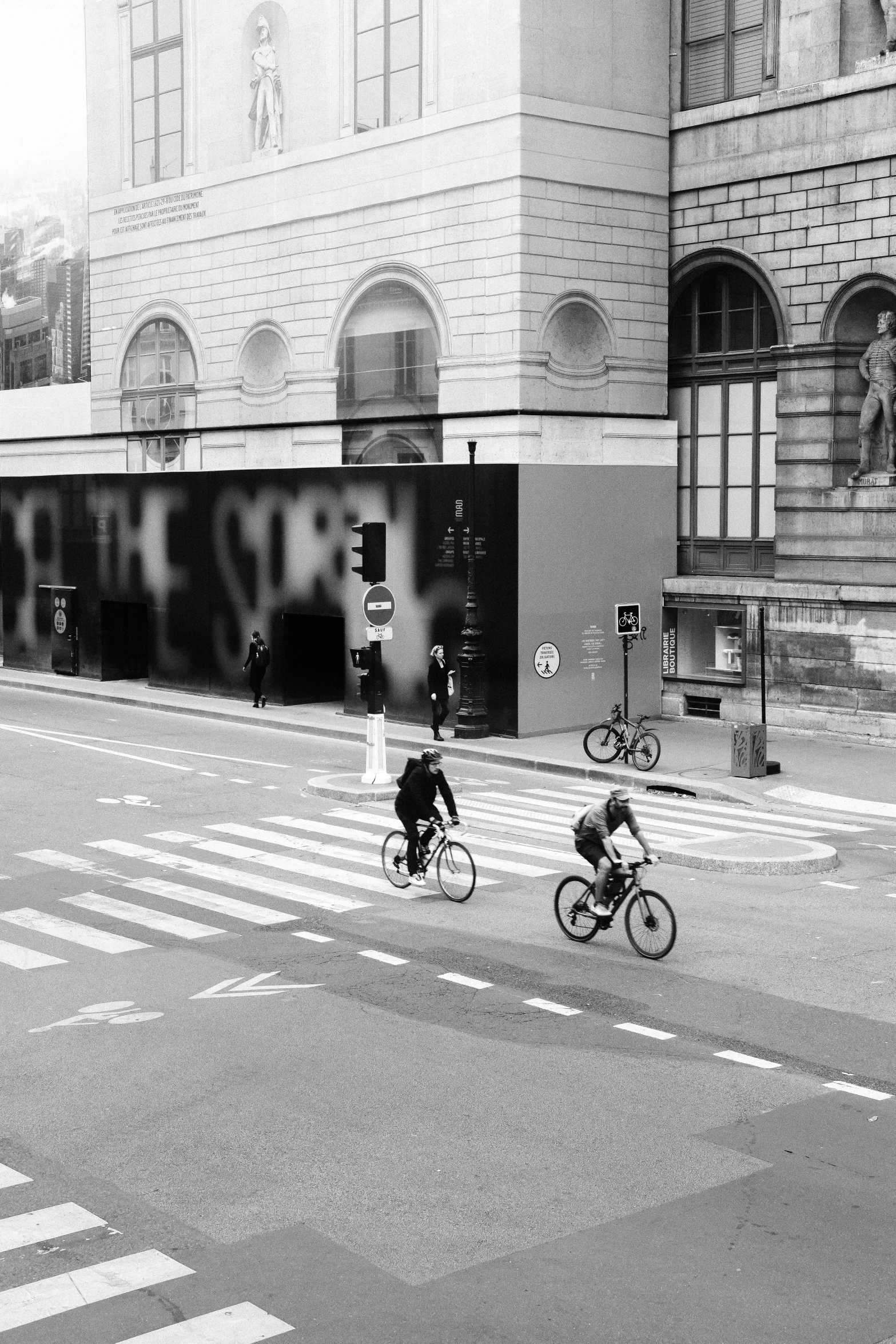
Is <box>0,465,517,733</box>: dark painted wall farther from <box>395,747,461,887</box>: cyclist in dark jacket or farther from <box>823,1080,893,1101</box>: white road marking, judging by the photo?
<box>823,1080,893,1101</box>: white road marking

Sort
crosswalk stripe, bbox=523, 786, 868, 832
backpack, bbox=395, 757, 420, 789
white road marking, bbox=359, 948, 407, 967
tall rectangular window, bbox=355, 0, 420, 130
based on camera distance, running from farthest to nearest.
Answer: tall rectangular window, bbox=355, 0, 420, 130 → crosswalk stripe, bbox=523, 786, 868, 832 → backpack, bbox=395, 757, 420, 789 → white road marking, bbox=359, 948, 407, 967

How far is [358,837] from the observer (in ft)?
73.3

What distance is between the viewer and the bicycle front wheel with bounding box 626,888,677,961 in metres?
15.9

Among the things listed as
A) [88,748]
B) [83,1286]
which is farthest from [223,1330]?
[88,748]

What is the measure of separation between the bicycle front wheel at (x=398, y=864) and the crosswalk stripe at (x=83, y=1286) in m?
9.93

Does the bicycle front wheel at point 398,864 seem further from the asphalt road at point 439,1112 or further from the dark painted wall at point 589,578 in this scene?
the dark painted wall at point 589,578

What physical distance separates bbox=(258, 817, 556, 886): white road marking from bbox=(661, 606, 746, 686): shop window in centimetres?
1187

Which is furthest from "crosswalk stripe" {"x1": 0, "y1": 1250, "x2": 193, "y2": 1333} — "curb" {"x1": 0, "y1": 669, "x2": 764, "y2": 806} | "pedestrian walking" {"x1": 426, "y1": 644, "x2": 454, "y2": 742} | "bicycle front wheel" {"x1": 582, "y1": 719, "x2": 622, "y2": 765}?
"pedestrian walking" {"x1": 426, "y1": 644, "x2": 454, "y2": 742}

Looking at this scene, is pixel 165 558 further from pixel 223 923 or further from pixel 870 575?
pixel 223 923

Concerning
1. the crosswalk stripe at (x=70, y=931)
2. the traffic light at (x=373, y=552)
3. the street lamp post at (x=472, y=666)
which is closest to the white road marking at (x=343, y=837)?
the crosswalk stripe at (x=70, y=931)

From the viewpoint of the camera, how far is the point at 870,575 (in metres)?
31.2

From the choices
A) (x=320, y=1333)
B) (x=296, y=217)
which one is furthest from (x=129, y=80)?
(x=320, y=1333)

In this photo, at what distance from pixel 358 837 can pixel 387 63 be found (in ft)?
61.6

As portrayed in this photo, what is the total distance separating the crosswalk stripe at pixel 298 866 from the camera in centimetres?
1941
